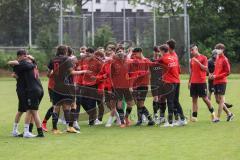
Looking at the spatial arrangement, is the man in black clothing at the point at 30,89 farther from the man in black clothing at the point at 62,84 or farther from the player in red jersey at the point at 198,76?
the player in red jersey at the point at 198,76

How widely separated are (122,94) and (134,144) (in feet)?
12.6

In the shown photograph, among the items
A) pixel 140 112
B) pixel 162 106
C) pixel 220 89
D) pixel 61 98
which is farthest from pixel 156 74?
pixel 61 98

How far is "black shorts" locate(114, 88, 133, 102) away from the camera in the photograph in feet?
55.2

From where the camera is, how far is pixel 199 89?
680 inches

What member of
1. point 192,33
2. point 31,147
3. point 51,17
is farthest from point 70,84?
point 51,17

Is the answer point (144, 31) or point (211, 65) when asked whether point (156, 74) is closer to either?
point (211, 65)

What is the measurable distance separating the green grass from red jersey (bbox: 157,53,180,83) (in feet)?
3.91

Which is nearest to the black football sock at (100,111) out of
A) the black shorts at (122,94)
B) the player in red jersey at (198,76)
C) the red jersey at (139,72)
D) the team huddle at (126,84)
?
the team huddle at (126,84)

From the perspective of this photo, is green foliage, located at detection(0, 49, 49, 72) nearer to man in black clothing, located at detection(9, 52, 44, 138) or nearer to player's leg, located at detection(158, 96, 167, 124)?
player's leg, located at detection(158, 96, 167, 124)

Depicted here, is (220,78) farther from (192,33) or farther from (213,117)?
(192,33)

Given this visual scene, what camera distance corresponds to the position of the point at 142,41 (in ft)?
153

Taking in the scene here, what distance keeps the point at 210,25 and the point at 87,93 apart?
3984 cm

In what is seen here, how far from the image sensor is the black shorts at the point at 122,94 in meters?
16.8

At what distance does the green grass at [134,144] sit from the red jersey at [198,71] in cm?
109
